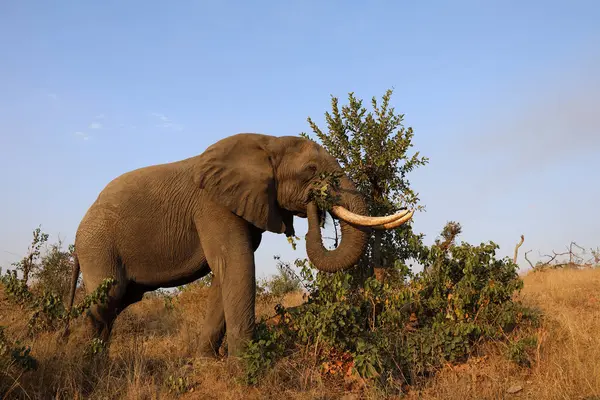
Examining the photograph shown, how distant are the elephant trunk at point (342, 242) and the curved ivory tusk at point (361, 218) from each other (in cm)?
13

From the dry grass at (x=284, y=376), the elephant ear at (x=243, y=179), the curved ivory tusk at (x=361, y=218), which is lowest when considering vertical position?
the dry grass at (x=284, y=376)

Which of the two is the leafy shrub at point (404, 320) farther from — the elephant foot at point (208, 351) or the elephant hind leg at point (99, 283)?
the elephant hind leg at point (99, 283)

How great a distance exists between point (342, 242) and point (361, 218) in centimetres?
48

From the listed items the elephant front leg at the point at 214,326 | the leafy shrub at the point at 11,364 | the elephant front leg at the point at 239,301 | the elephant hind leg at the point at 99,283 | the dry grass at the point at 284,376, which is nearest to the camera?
the leafy shrub at the point at 11,364

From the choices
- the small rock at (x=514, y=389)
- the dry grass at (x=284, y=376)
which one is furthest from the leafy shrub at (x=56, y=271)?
the small rock at (x=514, y=389)

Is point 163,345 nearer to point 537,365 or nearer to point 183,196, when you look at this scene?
point 183,196

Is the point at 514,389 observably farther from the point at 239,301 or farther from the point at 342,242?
the point at 239,301

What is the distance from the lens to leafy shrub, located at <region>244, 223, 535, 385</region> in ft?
20.8

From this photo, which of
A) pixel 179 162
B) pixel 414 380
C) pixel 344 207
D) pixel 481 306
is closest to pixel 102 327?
pixel 179 162

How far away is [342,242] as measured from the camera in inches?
291

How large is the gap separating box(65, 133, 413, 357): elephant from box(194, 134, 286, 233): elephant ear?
0.05 feet

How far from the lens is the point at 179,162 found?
8.35 m

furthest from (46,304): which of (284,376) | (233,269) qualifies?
(284,376)

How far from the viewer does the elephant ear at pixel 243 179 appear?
24.2ft
